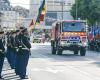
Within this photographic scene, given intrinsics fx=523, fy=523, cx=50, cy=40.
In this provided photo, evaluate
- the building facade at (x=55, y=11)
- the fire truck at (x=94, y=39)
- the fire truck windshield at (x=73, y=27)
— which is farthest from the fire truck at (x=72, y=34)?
the building facade at (x=55, y=11)

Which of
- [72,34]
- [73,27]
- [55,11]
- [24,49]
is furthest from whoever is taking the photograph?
[55,11]

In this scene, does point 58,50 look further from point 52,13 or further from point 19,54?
point 52,13

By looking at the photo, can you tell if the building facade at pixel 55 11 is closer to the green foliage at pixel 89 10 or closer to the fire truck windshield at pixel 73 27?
the green foliage at pixel 89 10

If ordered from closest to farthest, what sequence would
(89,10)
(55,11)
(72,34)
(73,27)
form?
(72,34), (73,27), (89,10), (55,11)

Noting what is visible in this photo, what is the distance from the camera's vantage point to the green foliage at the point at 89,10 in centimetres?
6700

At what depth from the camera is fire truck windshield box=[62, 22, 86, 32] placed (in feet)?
124

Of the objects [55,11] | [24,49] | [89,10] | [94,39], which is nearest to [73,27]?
[94,39]

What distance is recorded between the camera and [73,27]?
3775 centimetres

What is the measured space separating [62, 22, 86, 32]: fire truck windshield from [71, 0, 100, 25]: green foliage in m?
28.6

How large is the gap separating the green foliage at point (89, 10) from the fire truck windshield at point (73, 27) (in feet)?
93.9

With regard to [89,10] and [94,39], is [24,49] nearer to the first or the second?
[94,39]

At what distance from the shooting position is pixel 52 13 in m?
136

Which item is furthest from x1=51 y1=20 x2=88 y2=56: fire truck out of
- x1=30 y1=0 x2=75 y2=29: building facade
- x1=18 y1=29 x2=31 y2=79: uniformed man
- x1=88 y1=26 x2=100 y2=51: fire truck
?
x1=30 y1=0 x2=75 y2=29: building facade

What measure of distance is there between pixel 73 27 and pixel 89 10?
103 ft
